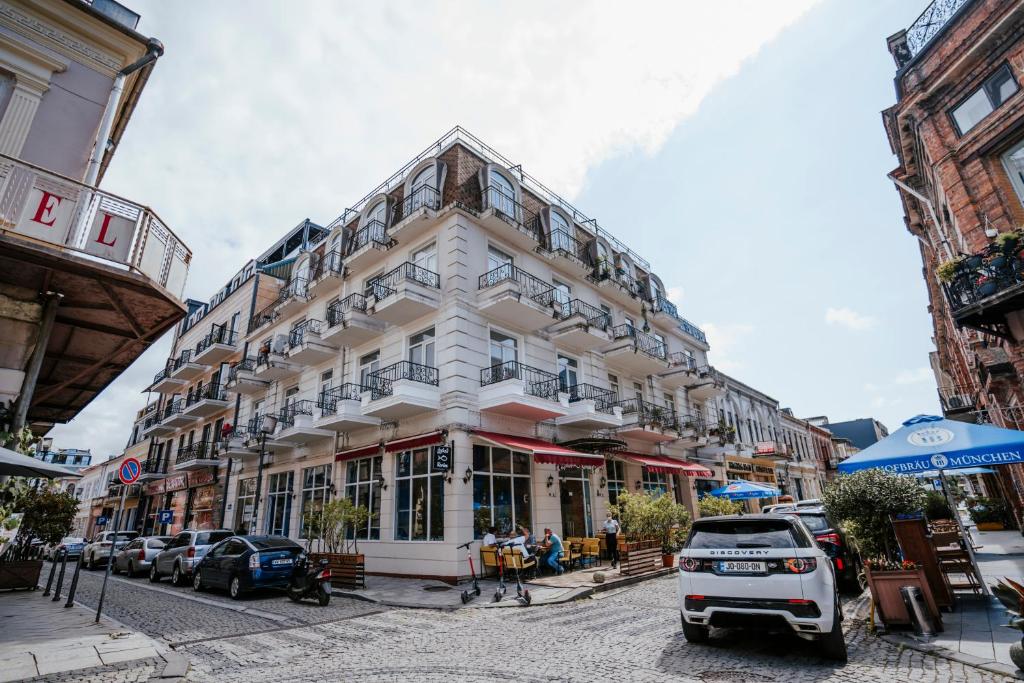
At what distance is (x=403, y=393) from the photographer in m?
14.8

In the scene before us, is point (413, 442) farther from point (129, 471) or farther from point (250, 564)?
point (129, 471)

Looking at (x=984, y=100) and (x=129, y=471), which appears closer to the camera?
(x=129, y=471)

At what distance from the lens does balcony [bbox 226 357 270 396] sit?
24.1 m

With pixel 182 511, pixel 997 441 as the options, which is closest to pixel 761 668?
pixel 997 441

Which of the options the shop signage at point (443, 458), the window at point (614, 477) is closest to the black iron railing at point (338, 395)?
the shop signage at point (443, 458)

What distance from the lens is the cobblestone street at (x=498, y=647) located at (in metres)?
5.49

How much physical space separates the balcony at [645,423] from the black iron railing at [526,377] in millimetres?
4280

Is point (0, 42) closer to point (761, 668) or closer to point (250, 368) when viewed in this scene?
point (761, 668)

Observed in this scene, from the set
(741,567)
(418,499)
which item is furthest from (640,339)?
(741,567)

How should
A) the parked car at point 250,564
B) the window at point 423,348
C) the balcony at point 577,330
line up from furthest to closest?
the balcony at point 577,330 < the window at point 423,348 < the parked car at point 250,564

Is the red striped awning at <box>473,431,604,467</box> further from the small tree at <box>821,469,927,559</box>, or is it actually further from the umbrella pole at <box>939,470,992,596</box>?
the umbrella pole at <box>939,470,992,596</box>

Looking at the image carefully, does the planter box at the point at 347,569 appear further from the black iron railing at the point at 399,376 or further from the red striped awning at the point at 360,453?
the black iron railing at the point at 399,376

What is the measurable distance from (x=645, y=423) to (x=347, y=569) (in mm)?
12987

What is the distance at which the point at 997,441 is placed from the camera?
726cm
